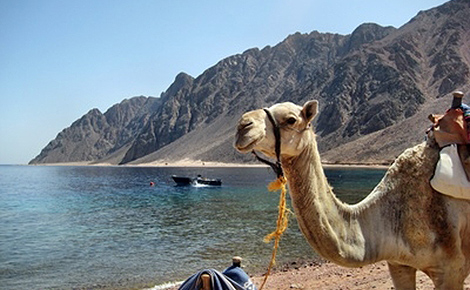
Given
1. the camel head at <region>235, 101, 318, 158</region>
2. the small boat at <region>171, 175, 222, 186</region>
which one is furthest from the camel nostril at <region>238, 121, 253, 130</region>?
the small boat at <region>171, 175, 222, 186</region>

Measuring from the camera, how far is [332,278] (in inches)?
474

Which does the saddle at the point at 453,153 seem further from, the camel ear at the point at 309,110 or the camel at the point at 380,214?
the camel ear at the point at 309,110

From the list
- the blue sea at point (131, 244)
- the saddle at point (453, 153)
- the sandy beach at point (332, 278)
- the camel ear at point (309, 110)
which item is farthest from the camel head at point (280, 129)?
the blue sea at point (131, 244)

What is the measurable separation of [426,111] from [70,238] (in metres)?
103

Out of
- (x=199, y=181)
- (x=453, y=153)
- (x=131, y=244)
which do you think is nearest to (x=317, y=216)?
(x=453, y=153)

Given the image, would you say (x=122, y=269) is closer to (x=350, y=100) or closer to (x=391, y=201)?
(x=391, y=201)

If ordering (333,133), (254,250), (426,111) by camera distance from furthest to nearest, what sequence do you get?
1. (333,133)
2. (426,111)
3. (254,250)

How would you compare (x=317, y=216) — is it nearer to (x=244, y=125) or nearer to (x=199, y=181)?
(x=244, y=125)

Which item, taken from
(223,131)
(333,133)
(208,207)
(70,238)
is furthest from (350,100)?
(70,238)

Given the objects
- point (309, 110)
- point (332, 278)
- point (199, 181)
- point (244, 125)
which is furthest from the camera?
point (199, 181)

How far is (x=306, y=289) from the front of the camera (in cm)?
1140

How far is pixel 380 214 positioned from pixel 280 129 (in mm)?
1632

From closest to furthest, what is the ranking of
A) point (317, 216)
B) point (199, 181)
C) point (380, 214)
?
1. point (317, 216)
2. point (380, 214)
3. point (199, 181)

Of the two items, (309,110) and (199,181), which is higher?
(309,110)
